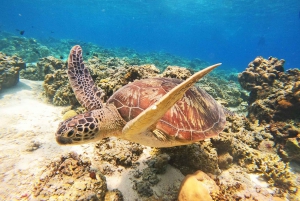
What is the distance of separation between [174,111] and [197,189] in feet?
3.71

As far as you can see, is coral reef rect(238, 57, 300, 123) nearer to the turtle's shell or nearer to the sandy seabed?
the sandy seabed

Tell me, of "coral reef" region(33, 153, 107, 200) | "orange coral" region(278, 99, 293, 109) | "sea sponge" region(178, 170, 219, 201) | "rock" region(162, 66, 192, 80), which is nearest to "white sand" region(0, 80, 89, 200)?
"coral reef" region(33, 153, 107, 200)

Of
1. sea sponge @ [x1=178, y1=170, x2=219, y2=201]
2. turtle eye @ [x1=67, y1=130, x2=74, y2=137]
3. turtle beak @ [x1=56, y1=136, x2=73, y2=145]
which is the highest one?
turtle eye @ [x1=67, y1=130, x2=74, y2=137]

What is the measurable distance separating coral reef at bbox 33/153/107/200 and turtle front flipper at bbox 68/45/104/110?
1157 millimetres

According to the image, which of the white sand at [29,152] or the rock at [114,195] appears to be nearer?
the rock at [114,195]

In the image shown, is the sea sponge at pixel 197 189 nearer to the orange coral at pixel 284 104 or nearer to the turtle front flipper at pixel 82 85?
the turtle front flipper at pixel 82 85

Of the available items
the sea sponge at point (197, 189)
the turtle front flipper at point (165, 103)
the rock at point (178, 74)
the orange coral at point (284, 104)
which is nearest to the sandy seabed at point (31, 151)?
the sea sponge at point (197, 189)

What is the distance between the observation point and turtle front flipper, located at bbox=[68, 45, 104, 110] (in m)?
3.22

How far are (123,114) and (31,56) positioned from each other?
13829 millimetres

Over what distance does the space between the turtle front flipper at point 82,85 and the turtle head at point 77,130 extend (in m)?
0.85

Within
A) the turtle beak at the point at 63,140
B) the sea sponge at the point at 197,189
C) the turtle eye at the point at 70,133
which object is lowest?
the sea sponge at the point at 197,189

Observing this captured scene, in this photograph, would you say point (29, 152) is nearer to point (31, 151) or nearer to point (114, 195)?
point (31, 151)

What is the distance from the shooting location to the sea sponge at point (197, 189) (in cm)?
208

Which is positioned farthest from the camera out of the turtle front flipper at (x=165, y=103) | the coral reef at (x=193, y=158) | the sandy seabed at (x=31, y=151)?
the coral reef at (x=193, y=158)
